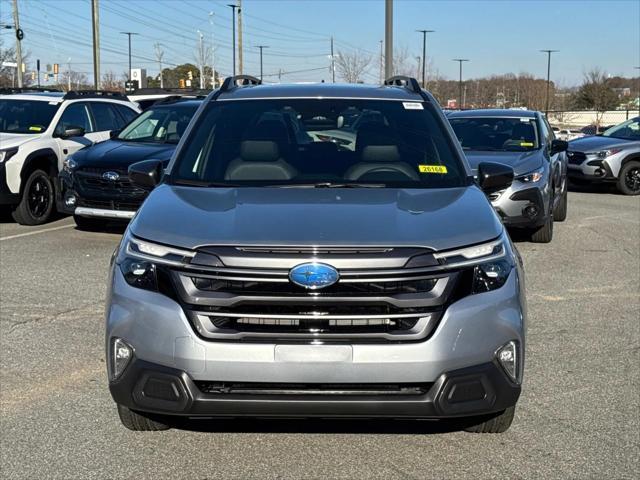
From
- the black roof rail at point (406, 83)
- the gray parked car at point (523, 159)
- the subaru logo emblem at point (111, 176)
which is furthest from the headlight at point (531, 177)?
the subaru logo emblem at point (111, 176)

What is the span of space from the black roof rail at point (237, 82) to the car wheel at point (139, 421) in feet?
7.69

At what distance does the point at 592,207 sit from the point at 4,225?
9818 millimetres

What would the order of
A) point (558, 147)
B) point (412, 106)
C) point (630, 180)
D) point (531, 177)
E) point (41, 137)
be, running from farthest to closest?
point (630, 180)
point (41, 137)
point (558, 147)
point (531, 177)
point (412, 106)

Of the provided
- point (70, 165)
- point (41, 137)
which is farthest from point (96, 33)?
point (70, 165)

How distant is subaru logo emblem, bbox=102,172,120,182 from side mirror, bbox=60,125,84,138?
5.53 ft

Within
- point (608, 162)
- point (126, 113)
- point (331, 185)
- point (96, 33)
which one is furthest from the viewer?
point (96, 33)

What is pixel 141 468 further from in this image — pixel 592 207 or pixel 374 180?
pixel 592 207

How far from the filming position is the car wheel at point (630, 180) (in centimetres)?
1627

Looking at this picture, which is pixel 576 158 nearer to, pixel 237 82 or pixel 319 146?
pixel 237 82

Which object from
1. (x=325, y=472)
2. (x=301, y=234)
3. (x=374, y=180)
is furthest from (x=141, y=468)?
(x=374, y=180)

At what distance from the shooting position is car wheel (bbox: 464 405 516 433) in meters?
3.81

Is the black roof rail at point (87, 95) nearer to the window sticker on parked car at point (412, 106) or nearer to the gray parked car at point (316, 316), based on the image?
the window sticker on parked car at point (412, 106)

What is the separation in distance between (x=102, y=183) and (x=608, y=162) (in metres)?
10.5

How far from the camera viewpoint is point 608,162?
1611 cm
